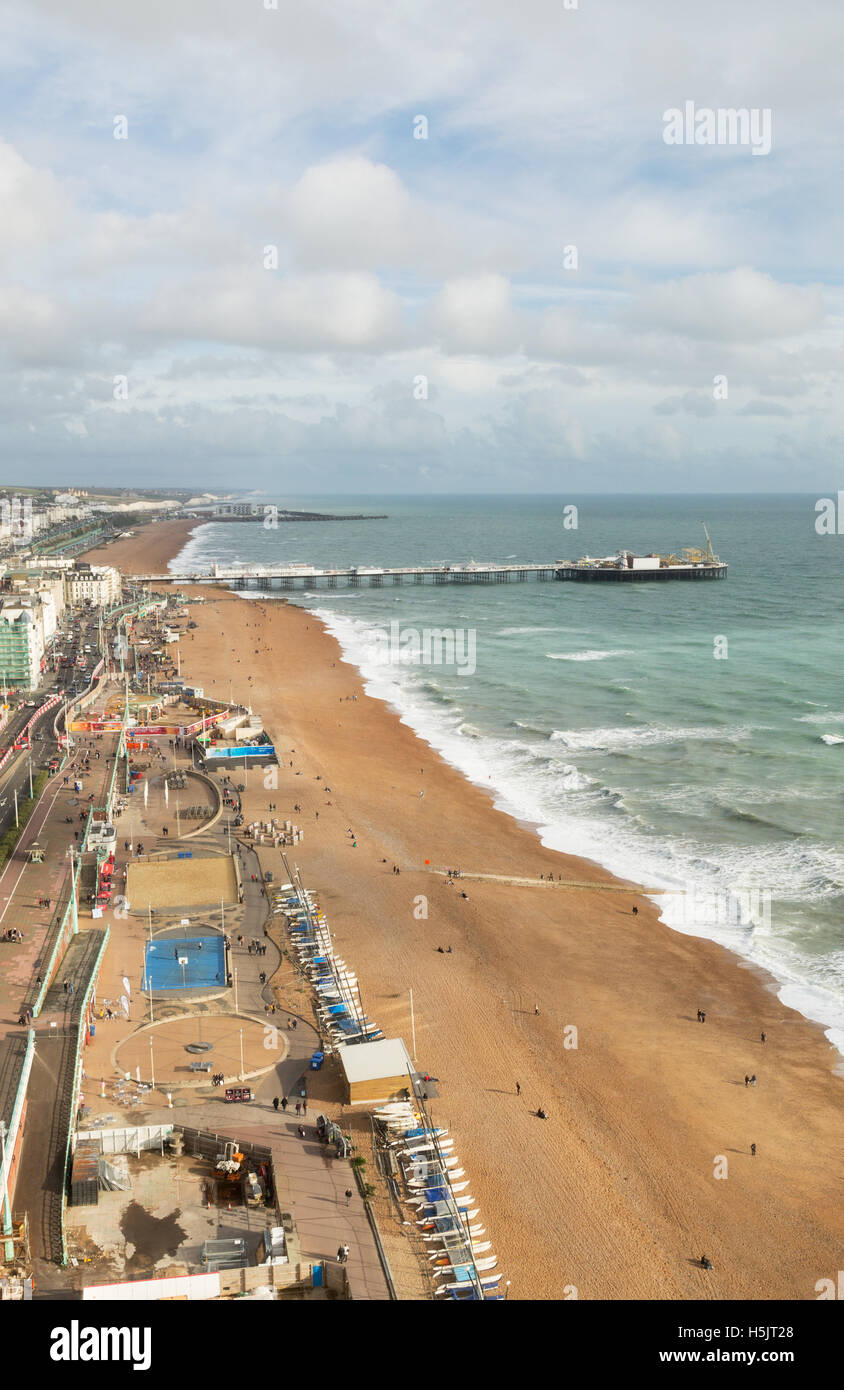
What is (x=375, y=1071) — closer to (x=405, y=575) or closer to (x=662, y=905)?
(x=662, y=905)

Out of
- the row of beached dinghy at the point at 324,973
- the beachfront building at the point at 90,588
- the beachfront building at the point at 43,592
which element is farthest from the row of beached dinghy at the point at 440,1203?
the beachfront building at the point at 90,588

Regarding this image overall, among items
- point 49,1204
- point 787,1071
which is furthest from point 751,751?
point 49,1204

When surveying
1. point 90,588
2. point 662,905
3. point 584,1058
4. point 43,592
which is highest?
point 90,588

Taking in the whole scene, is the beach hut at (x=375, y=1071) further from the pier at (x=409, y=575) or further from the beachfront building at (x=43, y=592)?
the pier at (x=409, y=575)

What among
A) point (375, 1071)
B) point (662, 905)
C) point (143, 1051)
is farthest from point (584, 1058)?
point (143, 1051)

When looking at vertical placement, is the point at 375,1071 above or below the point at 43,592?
below

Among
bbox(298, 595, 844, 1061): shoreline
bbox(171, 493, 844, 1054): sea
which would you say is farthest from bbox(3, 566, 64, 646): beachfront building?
bbox(298, 595, 844, 1061): shoreline
